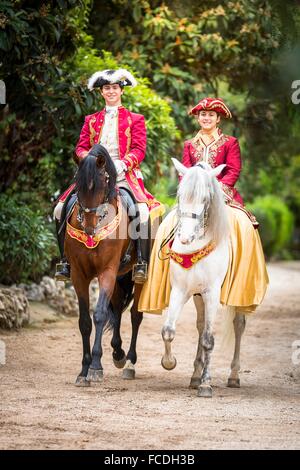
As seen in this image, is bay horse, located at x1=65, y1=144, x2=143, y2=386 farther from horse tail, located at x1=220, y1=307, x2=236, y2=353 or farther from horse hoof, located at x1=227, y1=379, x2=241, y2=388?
horse hoof, located at x1=227, y1=379, x2=241, y2=388

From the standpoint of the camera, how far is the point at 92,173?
8.06 m

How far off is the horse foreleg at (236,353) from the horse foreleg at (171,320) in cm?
89

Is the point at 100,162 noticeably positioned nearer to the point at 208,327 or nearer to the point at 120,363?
the point at 208,327

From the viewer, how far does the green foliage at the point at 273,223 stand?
31031 mm

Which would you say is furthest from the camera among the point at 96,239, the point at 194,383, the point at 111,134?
the point at 111,134

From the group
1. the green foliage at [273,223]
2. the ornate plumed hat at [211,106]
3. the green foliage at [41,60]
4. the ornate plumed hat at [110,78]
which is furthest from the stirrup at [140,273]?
the green foliage at [273,223]

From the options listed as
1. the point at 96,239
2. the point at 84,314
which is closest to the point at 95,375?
the point at 84,314

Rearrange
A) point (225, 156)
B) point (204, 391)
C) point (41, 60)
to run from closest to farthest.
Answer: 1. point (204, 391)
2. point (225, 156)
3. point (41, 60)

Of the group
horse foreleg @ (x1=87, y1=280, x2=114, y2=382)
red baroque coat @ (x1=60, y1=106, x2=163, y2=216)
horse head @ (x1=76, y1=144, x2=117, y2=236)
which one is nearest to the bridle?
horse head @ (x1=76, y1=144, x2=117, y2=236)

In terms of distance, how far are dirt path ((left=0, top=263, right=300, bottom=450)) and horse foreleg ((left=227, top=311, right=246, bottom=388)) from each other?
115mm

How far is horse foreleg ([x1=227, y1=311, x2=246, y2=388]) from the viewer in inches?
349

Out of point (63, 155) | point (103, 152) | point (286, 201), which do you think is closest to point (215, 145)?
point (103, 152)

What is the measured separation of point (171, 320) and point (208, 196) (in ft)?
3.57

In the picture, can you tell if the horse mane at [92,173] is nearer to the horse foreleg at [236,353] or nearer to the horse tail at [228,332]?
the horse tail at [228,332]
